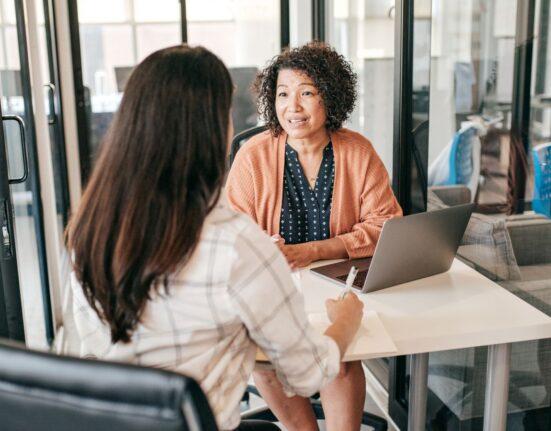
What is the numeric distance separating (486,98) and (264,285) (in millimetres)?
1162

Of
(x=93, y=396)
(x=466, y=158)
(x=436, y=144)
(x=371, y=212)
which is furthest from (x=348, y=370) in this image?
(x=93, y=396)

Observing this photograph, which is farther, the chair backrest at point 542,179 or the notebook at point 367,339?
→ the chair backrest at point 542,179

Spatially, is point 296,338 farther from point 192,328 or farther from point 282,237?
point 282,237

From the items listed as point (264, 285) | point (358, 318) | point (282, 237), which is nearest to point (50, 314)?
point (282, 237)

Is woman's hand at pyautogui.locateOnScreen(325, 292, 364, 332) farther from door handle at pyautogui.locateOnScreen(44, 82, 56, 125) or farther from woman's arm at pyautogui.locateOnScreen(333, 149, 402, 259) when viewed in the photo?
door handle at pyautogui.locateOnScreen(44, 82, 56, 125)

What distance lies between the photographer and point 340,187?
1984mm

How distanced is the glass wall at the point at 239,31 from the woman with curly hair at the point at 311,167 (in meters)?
2.16

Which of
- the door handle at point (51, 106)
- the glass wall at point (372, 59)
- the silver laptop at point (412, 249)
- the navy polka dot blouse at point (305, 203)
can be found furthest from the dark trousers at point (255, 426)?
the door handle at point (51, 106)

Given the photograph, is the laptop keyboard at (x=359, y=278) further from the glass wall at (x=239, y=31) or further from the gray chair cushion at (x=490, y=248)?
the glass wall at (x=239, y=31)

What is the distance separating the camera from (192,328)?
1.03 metres

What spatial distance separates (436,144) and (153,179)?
4.71ft

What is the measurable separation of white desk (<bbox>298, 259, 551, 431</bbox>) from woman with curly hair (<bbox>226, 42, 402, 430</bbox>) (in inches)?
10.9

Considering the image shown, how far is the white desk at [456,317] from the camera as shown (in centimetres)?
140

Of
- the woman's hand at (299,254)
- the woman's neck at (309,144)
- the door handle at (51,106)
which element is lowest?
the woman's hand at (299,254)
